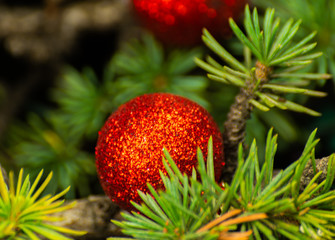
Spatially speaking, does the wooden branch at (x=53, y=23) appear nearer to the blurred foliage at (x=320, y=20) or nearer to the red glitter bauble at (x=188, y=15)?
the red glitter bauble at (x=188, y=15)

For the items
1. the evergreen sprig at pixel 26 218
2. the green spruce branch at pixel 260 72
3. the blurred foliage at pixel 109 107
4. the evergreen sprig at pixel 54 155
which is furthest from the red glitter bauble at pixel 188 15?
the evergreen sprig at pixel 26 218

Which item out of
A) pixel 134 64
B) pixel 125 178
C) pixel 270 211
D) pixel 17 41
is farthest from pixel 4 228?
pixel 17 41

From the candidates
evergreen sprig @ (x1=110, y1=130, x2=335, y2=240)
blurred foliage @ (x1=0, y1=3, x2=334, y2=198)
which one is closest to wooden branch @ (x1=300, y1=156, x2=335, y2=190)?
evergreen sprig @ (x1=110, y1=130, x2=335, y2=240)

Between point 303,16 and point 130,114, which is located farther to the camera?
point 303,16

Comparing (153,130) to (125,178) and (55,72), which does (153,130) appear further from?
(55,72)

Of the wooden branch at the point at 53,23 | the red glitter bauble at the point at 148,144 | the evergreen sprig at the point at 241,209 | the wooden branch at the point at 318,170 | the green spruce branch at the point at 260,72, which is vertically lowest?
the evergreen sprig at the point at 241,209

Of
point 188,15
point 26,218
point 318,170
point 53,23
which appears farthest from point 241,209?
point 53,23

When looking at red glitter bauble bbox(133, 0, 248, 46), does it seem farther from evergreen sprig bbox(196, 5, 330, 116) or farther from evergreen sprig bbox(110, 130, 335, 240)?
evergreen sprig bbox(110, 130, 335, 240)
